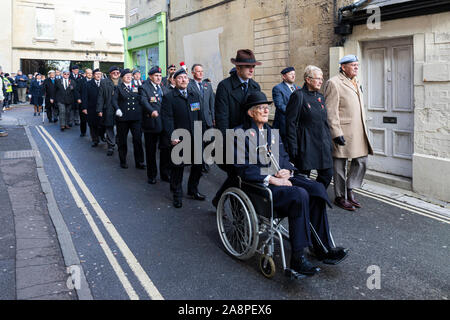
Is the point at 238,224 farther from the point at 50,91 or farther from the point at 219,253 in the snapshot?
the point at 50,91

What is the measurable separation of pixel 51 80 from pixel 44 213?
12.3m

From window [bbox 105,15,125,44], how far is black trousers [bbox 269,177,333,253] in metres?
35.2

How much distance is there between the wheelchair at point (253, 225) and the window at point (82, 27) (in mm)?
34290

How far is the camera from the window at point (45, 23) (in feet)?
110

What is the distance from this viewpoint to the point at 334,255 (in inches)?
165

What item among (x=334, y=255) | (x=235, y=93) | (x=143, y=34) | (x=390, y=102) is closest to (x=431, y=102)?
(x=390, y=102)

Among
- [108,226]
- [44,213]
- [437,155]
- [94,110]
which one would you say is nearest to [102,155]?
[94,110]

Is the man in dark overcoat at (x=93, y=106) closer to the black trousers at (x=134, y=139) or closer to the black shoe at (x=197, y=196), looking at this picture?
the black trousers at (x=134, y=139)

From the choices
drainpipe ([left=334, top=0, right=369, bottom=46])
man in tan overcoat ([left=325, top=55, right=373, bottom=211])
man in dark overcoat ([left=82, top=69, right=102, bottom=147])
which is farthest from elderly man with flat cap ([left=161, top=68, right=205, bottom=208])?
man in dark overcoat ([left=82, top=69, right=102, bottom=147])

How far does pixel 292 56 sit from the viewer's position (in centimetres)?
1030

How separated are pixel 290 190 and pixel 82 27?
3557 centimetres

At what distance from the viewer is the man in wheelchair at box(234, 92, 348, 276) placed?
13.1ft

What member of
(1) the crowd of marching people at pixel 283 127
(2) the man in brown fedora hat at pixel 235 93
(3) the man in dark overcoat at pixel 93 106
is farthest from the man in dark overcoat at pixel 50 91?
(2) the man in brown fedora hat at pixel 235 93

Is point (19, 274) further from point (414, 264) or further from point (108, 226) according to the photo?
point (414, 264)
